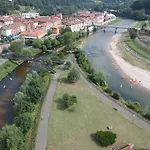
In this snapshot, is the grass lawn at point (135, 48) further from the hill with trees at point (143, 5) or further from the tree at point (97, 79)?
the hill with trees at point (143, 5)

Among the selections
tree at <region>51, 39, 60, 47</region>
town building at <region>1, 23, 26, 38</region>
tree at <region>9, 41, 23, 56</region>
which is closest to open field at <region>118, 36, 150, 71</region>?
tree at <region>51, 39, 60, 47</region>

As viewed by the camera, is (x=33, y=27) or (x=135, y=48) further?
(x=33, y=27)

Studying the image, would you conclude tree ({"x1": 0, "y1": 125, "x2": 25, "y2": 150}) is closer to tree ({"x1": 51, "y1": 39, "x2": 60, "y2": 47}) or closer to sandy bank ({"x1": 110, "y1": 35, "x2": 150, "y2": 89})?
sandy bank ({"x1": 110, "y1": 35, "x2": 150, "y2": 89})

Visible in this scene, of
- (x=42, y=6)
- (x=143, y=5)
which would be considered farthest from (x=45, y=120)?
(x=143, y=5)

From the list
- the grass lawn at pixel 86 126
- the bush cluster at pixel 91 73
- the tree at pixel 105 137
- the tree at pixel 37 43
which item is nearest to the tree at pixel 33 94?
the grass lawn at pixel 86 126

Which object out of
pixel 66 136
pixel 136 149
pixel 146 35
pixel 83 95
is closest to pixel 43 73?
pixel 83 95

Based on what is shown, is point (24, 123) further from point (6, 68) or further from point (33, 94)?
point (6, 68)
